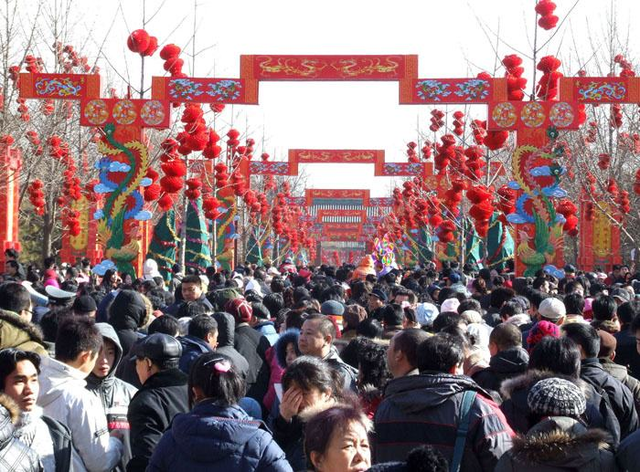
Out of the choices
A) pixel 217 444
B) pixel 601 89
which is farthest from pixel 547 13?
pixel 217 444

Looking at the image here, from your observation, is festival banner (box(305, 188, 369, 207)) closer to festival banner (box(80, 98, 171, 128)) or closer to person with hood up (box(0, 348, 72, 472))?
festival banner (box(80, 98, 171, 128))

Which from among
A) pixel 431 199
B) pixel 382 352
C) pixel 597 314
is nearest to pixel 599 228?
pixel 431 199

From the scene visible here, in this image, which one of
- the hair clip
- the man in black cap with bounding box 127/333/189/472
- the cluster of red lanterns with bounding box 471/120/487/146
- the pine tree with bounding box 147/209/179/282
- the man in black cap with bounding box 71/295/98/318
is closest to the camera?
the hair clip

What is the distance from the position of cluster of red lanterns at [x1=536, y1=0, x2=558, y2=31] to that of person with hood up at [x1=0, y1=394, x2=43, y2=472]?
15.9 metres

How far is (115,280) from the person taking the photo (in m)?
17.1

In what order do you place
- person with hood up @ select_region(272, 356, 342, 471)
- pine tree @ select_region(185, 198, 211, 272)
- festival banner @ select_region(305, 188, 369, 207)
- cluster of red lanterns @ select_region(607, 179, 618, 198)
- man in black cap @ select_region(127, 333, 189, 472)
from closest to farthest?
person with hood up @ select_region(272, 356, 342, 471) < man in black cap @ select_region(127, 333, 189, 472) < cluster of red lanterns @ select_region(607, 179, 618, 198) < pine tree @ select_region(185, 198, 211, 272) < festival banner @ select_region(305, 188, 369, 207)

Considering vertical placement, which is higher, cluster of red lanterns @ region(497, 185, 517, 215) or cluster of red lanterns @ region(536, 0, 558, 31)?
cluster of red lanterns @ region(536, 0, 558, 31)

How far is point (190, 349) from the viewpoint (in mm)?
6879

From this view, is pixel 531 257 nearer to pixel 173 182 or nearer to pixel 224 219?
pixel 173 182

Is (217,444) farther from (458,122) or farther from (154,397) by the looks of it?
(458,122)

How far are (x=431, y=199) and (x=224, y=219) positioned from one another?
19.8 feet

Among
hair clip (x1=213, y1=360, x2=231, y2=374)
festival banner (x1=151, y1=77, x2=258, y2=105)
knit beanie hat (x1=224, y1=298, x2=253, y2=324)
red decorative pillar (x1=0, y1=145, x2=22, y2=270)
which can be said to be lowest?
red decorative pillar (x1=0, y1=145, x2=22, y2=270)

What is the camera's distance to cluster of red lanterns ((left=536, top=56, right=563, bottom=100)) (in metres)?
20.3

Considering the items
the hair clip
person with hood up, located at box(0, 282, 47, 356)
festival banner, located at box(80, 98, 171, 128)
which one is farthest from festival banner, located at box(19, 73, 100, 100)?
the hair clip
